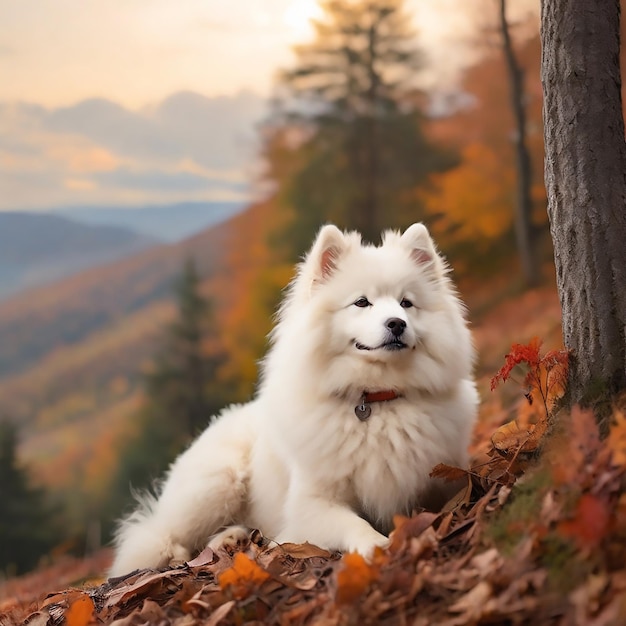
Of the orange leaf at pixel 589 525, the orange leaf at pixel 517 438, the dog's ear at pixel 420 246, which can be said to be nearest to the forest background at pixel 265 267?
the orange leaf at pixel 517 438

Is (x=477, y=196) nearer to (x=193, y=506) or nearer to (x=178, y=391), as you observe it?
(x=178, y=391)

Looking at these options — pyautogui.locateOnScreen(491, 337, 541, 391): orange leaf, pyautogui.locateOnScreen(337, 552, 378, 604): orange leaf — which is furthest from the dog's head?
pyautogui.locateOnScreen(337, 552, 378, 604): orange leaf

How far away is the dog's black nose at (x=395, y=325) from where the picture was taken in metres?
3.30

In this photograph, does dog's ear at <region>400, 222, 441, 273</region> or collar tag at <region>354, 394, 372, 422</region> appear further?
dog's ear at <region>400, 222, 441, 273</region>

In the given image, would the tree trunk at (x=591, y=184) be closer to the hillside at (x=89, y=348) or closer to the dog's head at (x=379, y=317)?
the dog's head at (x=379, y=317)

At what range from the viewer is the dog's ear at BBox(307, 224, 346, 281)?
3625 mm

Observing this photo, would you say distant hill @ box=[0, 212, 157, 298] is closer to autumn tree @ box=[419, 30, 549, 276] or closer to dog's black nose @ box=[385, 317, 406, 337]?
autumn tree @ box=[419, 30, 549, 276]

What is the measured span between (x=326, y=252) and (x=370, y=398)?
77cm

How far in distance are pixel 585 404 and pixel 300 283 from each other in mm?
1526

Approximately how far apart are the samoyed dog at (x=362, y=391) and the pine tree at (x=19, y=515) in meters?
7.70

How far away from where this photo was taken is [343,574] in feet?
7.82

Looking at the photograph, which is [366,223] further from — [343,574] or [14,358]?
[343,574]

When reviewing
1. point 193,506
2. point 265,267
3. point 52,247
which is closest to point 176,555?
point 193,506

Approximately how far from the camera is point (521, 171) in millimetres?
11758
